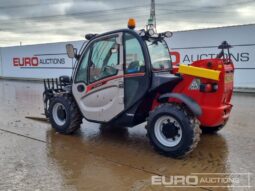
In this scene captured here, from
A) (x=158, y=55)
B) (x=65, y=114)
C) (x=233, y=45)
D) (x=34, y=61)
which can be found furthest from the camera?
(x=34, y=61)

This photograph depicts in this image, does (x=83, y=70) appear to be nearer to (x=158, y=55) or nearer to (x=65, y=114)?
(x=65, y=114)


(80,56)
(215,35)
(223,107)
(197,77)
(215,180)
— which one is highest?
(215,35)

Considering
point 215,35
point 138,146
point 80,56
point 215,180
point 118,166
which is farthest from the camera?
point 215,35

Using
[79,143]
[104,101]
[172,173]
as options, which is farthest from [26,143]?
[172,173]

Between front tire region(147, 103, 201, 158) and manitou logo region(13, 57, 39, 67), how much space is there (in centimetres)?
1743

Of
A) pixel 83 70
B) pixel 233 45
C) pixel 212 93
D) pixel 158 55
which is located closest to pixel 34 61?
pixel 233 45

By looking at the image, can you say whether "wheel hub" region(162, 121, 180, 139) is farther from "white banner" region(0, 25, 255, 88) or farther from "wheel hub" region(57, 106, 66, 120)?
"white banner" region(0, 25, 255, 88)

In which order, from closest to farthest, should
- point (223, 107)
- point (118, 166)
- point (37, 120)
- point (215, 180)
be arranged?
point (215, 180) < point (118, 166) < point (223, 107) < point (37, 120)

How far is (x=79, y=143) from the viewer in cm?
582

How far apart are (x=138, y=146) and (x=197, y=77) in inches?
66.1

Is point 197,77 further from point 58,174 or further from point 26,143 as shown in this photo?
point 26,143

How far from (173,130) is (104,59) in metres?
1.87

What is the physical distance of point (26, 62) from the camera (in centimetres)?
2194

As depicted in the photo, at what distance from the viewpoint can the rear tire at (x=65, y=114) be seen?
6.24 metres
